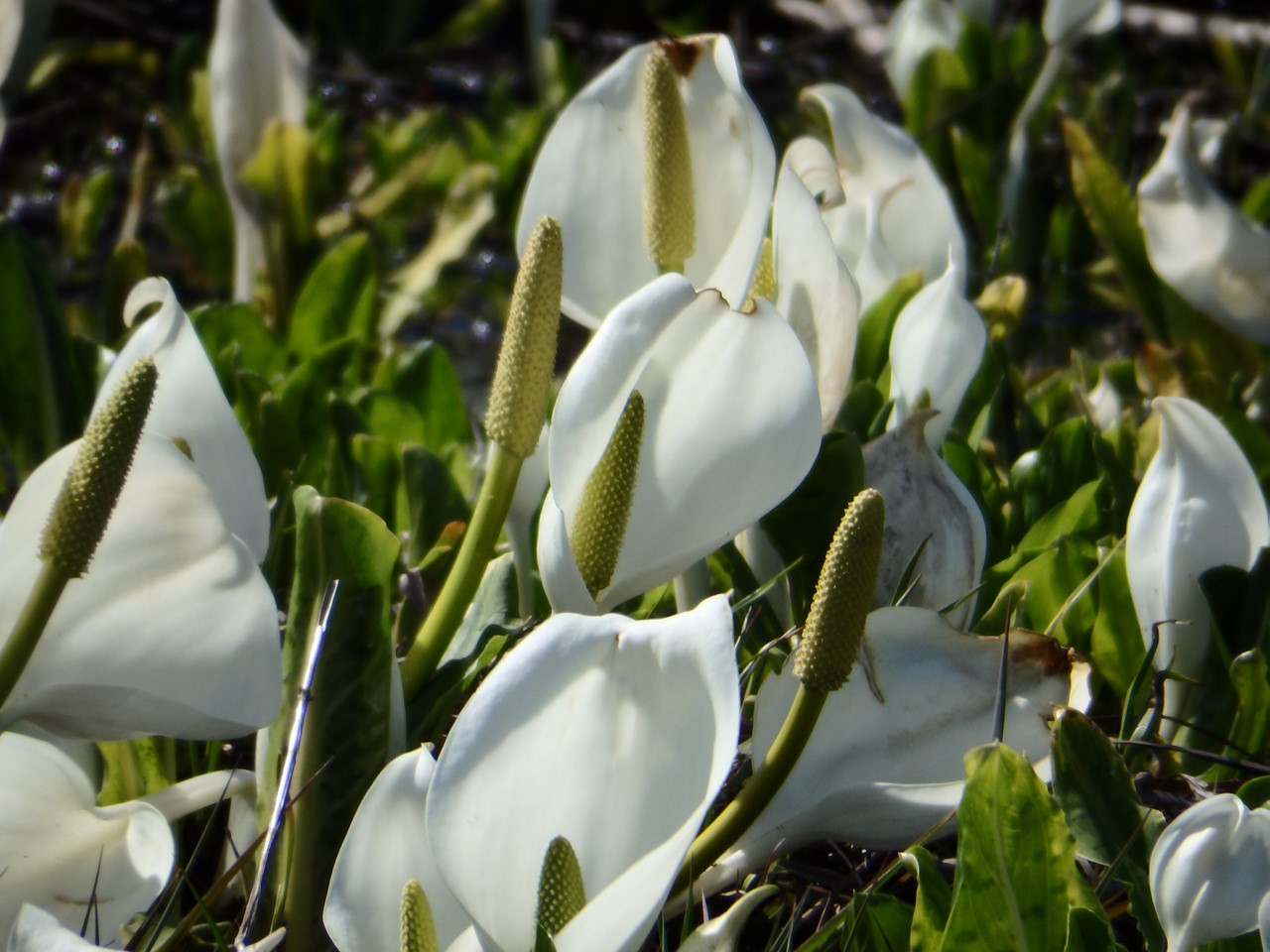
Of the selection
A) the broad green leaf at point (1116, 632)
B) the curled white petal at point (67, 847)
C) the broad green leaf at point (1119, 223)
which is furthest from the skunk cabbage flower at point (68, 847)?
the broad green leaf at point (1119, 223)

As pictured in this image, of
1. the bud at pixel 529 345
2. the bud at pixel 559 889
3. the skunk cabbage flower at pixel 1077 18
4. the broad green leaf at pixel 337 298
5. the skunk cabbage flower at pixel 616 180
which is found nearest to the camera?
the bud at pixel 559 889

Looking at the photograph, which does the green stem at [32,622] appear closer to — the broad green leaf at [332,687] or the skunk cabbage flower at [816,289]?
the broad green leaf at [332,687]

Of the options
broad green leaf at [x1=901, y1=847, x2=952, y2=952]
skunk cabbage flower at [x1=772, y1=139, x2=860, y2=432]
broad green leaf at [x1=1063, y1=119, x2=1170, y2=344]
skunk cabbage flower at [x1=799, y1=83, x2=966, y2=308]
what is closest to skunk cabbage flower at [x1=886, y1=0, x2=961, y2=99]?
broad green leaf at [x1=1063, y1=119, x2=1170, y2=344]

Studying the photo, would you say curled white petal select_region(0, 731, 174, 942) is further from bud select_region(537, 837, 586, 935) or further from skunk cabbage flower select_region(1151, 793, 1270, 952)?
skunk cabbage flower select_region(1151, 793, 1270, 952)

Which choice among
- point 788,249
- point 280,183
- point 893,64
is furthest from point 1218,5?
point 788,249

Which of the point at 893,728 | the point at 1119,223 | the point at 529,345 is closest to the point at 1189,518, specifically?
the point at 893,728

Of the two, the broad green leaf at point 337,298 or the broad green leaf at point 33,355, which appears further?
the broad green leaf at point 337,298

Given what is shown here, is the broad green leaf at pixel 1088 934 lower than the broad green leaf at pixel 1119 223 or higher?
lower
